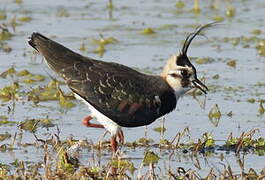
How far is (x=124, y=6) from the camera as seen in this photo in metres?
15.6

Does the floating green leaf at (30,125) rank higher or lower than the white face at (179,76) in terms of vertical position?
lower

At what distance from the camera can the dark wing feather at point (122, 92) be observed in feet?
29.5

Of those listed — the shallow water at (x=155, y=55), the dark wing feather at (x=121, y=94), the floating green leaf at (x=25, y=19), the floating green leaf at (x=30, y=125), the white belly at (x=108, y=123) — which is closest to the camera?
the dark wing feather at (x=121, y=94)

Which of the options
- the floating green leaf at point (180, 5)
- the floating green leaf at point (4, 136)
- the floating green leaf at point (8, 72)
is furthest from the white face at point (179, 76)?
the floating green leaf at point (180, 5)

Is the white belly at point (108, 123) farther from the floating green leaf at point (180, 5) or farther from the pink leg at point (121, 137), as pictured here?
the floating green leaf at point (180, 5)

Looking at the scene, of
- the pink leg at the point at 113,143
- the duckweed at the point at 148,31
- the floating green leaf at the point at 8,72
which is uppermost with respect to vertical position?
the duckweed at the point at 148,31

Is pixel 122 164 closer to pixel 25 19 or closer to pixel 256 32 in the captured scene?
pixel 256 32

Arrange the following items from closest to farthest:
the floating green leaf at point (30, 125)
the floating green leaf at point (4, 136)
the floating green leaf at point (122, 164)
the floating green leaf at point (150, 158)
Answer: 1. the floating green leaf at point (122, 164)
2. the floating green leaf at point (150, 158)
3. the floating green leaf at point (4, 136)
4. the floating green leaf at point (30, 125)

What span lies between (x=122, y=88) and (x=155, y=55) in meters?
4.04

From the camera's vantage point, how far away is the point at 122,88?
8984 millimetres

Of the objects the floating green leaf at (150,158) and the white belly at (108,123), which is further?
the white belly at (108,123)

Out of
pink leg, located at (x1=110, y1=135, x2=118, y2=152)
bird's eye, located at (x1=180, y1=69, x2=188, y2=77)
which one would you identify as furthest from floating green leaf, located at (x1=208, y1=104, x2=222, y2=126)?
pink leg, located at (x1=110, y1=135, x2=118, y2=152)

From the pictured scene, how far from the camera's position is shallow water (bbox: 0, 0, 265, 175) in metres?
9.80

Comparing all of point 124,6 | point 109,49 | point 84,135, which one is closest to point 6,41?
point 109,49
